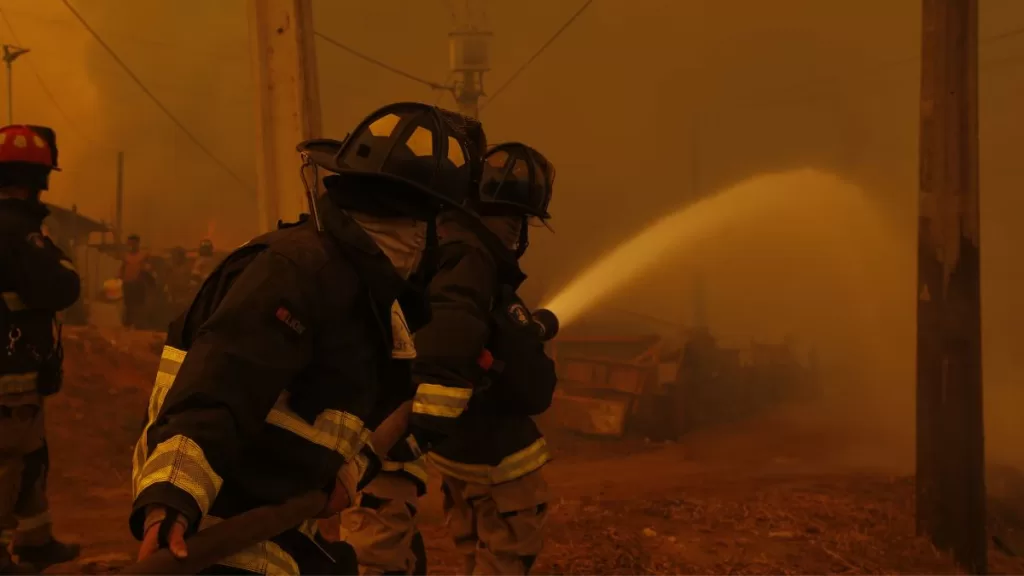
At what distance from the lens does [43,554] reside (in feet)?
13.9

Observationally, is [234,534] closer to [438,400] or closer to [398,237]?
[398,237]

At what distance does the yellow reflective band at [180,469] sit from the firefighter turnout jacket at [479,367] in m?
1.25

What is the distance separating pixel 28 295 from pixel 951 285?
4721 mm

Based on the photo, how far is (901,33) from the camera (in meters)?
5.95

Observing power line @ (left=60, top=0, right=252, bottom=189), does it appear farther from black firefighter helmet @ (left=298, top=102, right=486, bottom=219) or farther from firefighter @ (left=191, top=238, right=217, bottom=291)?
black firefighter helmet @ (left=298, top=102, right=486, bottom=219)

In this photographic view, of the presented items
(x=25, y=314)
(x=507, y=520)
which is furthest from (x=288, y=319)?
(x=25, y=314)

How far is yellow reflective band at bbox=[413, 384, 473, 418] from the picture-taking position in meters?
2.67

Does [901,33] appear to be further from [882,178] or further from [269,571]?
[269,571]

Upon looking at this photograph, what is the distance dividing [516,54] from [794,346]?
3.32 m

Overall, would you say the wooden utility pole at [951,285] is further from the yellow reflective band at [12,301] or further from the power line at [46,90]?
the power line at [46,90]

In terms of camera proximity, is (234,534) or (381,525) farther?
(381,525)

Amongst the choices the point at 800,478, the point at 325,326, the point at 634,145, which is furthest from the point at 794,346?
the point at 325,326

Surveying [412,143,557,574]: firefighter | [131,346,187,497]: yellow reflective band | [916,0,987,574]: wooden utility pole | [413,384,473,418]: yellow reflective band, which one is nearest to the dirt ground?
[916,0,987,574]: wooden utility pole

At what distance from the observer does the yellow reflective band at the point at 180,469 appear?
4.55 ft
